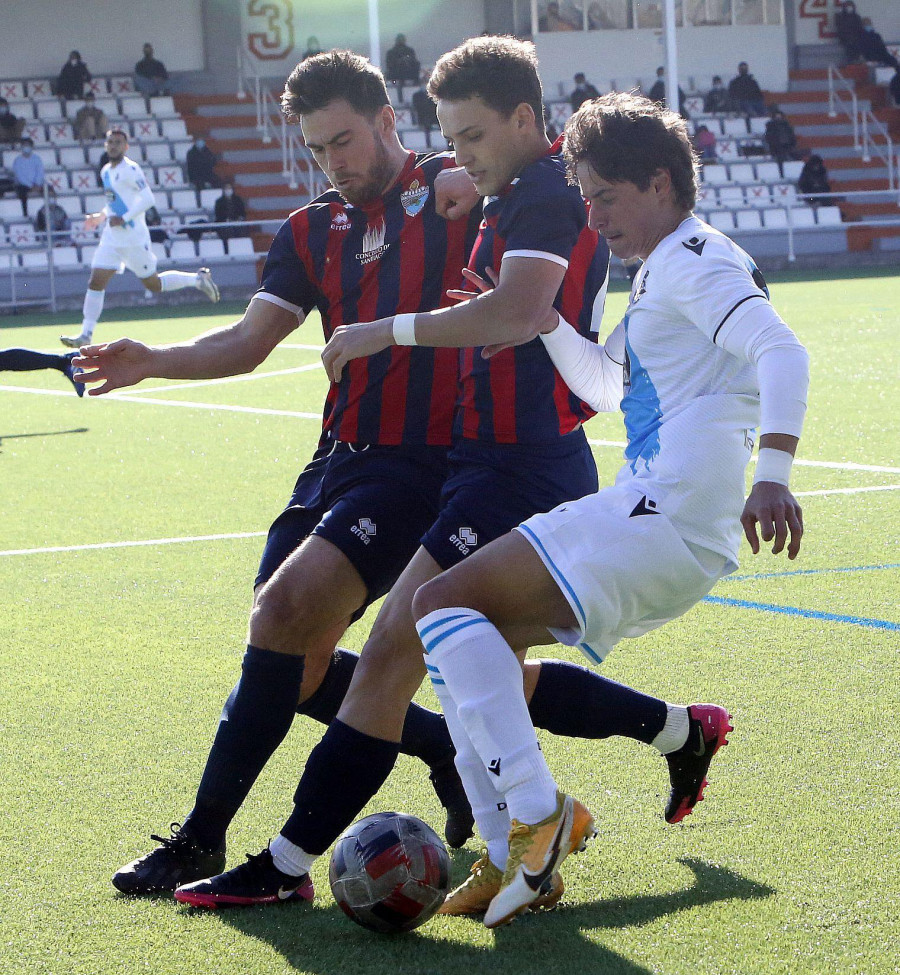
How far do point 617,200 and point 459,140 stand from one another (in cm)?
47

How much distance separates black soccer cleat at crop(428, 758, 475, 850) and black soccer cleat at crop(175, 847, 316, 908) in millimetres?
483

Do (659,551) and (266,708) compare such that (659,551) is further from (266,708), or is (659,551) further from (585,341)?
(266,708)

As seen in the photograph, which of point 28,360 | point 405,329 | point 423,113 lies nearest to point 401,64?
point 423,113

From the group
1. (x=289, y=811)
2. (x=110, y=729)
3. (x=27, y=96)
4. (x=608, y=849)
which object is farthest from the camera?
(x=27, y=96)

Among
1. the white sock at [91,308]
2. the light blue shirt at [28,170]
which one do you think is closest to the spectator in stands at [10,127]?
the light blue shirt at [28,170]

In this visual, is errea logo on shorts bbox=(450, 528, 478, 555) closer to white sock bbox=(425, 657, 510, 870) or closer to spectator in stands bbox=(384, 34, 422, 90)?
white sock bbox=(425, 657, 510, 870)

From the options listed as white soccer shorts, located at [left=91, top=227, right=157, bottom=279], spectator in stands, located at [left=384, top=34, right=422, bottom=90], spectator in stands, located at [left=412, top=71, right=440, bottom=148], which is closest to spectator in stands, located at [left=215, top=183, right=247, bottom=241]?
spectator in stands, located at [left=412, top=71, right=440, bottom=148]

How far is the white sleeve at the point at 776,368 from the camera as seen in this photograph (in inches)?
106

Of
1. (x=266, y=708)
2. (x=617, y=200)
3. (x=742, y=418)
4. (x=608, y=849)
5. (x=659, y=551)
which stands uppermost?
(x=617, y=200)

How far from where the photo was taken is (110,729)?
167 inches

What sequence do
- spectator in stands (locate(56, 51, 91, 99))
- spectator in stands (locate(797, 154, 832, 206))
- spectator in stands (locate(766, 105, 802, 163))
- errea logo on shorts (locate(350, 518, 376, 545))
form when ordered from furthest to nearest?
spectator in stands (locate(766, 105, 802, 163)) < spectator in stands (locate(56, 51, 91, 99)) < spectator in stands (locate(797, 154, 832, 206)) < errea logo on shorts (locate(350, 518, 376, 545))

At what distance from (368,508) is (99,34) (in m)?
29.6

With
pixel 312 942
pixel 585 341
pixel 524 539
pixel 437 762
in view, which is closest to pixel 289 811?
pixel 437 762

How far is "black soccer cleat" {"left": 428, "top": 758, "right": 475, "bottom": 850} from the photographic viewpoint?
11.5 ft
